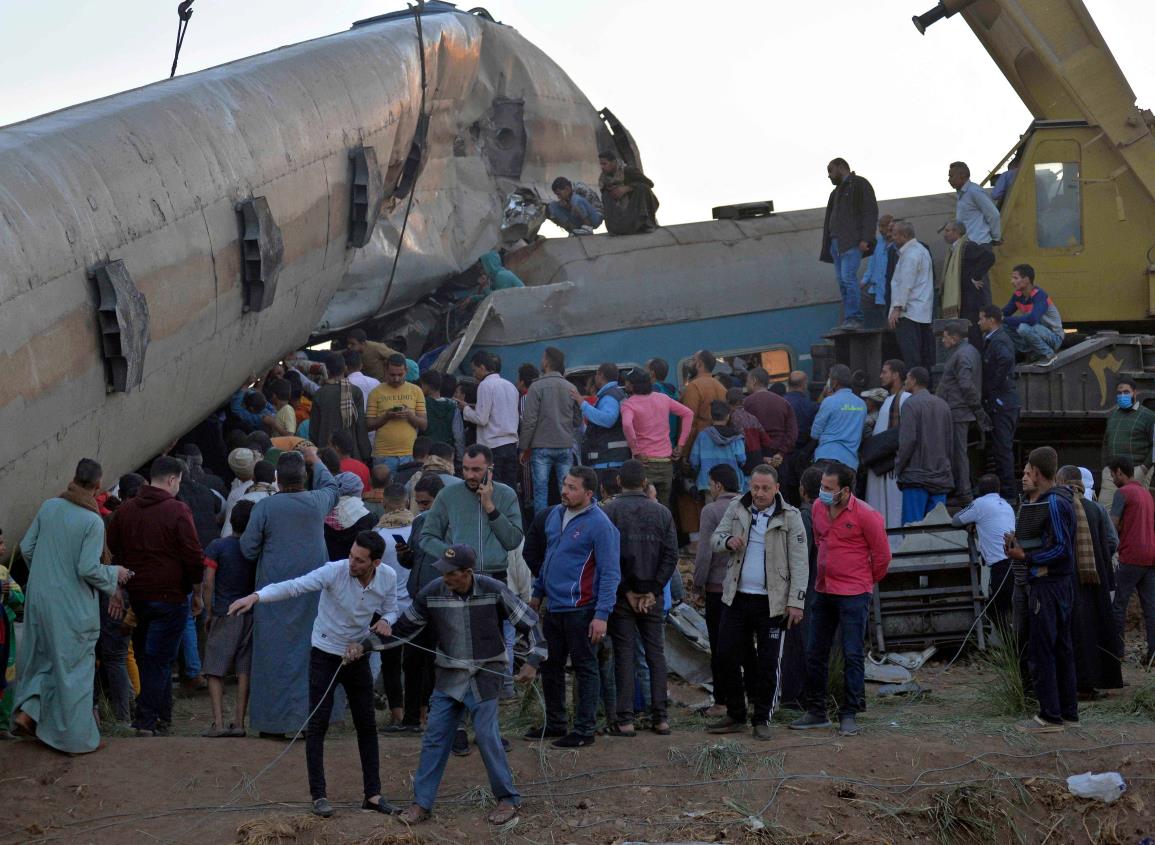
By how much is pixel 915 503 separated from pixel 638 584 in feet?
16.1

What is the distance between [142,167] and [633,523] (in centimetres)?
503

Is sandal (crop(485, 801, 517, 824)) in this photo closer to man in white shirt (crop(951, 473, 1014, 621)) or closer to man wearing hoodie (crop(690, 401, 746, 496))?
man in white shirt (crop(951, 473, 1014, 621))

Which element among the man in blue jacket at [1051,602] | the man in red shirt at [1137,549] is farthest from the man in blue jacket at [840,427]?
the man in blue jacket at [1051,602]

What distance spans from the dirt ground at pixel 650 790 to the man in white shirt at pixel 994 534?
2.41 metres

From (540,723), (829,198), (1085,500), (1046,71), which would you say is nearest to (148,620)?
(540,723)

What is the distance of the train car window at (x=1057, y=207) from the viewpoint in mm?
19078

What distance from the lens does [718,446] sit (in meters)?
15.4

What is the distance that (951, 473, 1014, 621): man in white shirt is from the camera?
1358 centimetres

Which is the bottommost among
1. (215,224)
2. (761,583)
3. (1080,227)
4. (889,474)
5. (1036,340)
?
(761,583)

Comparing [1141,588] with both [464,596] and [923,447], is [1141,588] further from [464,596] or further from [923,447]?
[464,596]

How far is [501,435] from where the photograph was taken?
1533 centimetres

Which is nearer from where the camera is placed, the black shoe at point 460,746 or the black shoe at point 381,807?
Result: the black shoe at point 381,807

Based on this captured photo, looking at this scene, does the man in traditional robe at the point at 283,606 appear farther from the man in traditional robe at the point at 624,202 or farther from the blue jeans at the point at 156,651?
the man in traditional robe at the point at 624,202

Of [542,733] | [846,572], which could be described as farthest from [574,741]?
[846,572]
